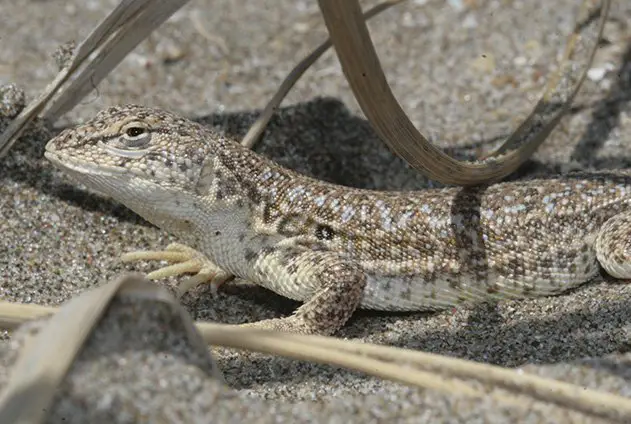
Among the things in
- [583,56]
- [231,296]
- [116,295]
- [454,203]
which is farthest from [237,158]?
[583,56]

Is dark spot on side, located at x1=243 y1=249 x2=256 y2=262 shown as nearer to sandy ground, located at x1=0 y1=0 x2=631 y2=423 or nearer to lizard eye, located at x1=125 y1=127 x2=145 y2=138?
sandy ground, located at x1=0 y1=0 x2=631 y2=423

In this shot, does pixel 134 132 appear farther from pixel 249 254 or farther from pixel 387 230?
pixel 387 230

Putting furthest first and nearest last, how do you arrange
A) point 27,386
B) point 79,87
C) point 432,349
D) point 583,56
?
point 583,56
point 79,87
point 432,349
point 27,386

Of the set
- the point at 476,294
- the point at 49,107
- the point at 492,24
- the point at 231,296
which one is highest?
the point at 49,107

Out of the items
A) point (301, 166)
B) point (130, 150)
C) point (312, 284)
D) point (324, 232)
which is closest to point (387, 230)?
point (324, 232)

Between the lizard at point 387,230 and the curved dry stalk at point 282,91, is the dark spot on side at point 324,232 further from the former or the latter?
the curved dry stalk at point 282,91

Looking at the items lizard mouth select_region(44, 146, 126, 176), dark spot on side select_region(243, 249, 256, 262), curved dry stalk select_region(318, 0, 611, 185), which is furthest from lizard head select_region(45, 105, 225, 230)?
curved dry stalk select_region(318, 0, 611, 185)

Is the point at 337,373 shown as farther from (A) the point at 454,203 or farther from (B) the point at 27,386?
(B) the point at 27,386
